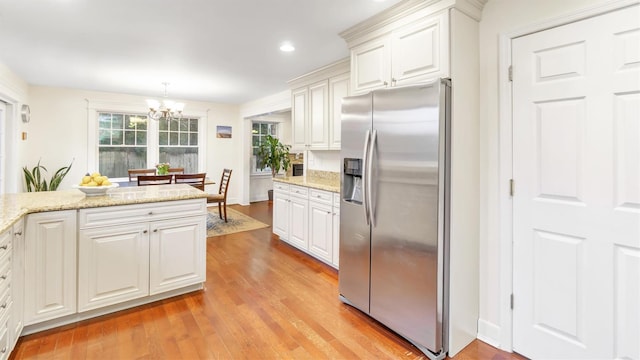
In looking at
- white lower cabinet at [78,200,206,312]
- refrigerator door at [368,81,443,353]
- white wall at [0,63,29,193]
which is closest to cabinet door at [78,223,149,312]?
white lower cabinet at [78,200,206,312]

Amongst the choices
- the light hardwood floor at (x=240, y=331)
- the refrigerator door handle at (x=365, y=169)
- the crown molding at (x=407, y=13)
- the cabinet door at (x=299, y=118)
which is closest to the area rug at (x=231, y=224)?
the cabinet door at (x=299, y=118)

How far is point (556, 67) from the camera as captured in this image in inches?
69.6

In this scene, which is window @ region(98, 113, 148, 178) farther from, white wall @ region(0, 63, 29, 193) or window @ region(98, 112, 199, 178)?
white wall @ region(0, 63, 29, 193)

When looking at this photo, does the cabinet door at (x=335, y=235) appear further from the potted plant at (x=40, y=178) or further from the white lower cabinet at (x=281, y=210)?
the potted plant at (x=40, y=178)

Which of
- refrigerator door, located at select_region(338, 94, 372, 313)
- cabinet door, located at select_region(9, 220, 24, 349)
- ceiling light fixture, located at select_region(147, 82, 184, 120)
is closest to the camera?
cabinet door, located at select_region(9, 220, 24, 349)

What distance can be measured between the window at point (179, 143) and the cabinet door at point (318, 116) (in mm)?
3631

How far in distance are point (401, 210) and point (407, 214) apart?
5 cm

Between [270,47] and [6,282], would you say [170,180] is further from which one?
[6,282]

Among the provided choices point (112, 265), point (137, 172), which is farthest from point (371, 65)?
point (137, 172)

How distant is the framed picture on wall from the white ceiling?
2.15m

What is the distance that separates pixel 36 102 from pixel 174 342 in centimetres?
529

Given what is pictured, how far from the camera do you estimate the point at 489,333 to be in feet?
6.87

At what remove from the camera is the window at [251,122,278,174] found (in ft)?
24.5

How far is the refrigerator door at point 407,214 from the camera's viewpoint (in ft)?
6.21
